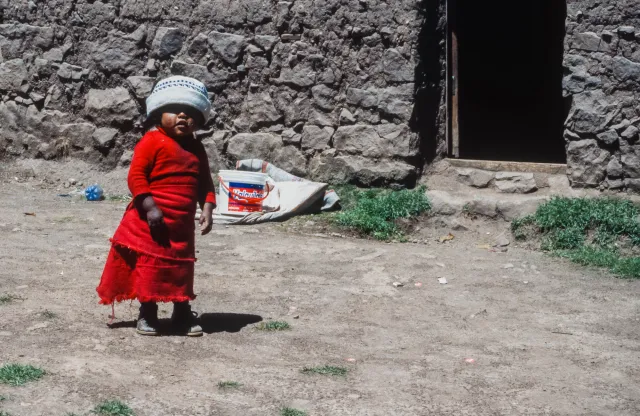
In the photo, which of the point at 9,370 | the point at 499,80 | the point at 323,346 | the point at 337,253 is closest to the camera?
the point at 9,370

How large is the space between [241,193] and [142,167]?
9.66ft

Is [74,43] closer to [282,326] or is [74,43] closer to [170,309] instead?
[170,309]

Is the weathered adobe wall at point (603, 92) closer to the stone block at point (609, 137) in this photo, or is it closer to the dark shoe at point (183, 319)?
the stone block at point (609, 137)

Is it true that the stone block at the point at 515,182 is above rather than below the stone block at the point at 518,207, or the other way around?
above

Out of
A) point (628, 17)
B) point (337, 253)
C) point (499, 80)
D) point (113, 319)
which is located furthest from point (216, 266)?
point (499, 80)

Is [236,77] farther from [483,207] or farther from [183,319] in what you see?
[183,319]

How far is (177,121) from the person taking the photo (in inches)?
173

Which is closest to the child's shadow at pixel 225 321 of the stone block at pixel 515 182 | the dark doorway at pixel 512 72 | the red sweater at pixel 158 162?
the red sweater at pixel 158 162

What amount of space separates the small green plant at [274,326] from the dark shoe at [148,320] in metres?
0.52

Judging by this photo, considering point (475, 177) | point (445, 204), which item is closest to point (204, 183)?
point (445, 204)

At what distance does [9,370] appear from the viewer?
12.3 feet

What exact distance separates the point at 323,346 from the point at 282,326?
0.34m

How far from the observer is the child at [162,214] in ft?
14.3

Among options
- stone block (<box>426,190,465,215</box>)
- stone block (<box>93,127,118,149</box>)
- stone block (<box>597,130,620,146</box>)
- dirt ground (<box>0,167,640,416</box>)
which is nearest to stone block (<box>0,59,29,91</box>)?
stone block (<box>93,127,118,149</box>)
